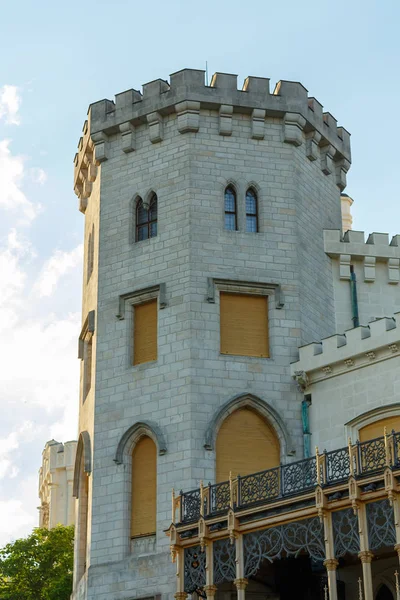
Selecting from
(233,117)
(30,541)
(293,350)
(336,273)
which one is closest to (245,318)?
(293,350)

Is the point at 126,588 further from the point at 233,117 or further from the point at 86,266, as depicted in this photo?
the point at 233,117

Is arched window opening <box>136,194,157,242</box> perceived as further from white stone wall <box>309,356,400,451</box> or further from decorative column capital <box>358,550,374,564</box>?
decorative column capital <box>358,550,374,564</box>

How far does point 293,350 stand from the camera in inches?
1067

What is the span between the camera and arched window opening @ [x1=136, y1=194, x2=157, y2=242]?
1125 inches

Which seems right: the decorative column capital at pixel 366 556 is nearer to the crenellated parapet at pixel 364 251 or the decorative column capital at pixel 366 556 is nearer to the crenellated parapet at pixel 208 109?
the crenellated parapet at pixel 364 251

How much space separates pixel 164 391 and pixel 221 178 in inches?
228

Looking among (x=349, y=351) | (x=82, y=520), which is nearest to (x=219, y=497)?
(x=349, y=351)

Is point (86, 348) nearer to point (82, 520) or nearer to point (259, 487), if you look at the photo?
point (82, 520)

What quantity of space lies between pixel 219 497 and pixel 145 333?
637 centimetres

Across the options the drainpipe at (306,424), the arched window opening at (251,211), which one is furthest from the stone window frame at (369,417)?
the arched window opening at (251,211)

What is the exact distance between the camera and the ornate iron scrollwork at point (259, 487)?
2162 centimetres

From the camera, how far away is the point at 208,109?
29.1 metres

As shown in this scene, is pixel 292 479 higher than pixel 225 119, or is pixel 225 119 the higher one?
pixel 225 119

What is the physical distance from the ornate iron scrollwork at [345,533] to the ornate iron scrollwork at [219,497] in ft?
8.68
